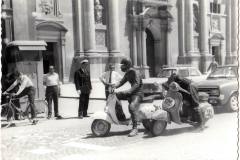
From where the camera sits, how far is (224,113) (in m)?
11.1

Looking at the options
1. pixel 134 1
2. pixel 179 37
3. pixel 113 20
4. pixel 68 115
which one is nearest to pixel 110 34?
pixel 113 20

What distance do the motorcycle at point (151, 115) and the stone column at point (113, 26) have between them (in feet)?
52.4

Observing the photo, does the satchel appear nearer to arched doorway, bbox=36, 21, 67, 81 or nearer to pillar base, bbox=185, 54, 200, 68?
arched doorway, bbox=36, 21, 67, 81

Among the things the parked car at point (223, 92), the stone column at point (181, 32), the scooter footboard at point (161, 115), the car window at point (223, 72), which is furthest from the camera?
the stone column at point (181, 32)

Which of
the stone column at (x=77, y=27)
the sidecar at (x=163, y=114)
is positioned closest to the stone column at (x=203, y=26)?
the stone column at (x=77, y=27)

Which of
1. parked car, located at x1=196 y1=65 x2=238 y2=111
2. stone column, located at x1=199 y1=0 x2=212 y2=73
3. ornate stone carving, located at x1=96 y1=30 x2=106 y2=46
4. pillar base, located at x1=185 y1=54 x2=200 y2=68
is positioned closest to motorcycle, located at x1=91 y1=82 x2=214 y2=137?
parked car, located at x1=196 y1=65 x2=238 y2=111

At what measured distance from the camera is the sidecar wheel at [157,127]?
26.6 feet

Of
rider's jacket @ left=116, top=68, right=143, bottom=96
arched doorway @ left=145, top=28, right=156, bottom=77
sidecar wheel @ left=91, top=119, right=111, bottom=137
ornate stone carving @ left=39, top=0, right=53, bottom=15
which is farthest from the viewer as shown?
arched doorway @ left=145, top=28, right=156, bottom=77

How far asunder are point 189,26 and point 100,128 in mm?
23278

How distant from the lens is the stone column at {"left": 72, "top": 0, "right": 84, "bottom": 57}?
22.3m

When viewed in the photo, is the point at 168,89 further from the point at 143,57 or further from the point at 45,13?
the point at 143,57

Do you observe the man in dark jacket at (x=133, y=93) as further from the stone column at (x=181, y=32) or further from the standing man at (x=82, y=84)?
the stone column at (x=181, y=32)

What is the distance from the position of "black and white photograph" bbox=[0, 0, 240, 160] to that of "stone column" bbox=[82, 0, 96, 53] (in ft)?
0.20

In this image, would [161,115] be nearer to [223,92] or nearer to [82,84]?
[223,92]
